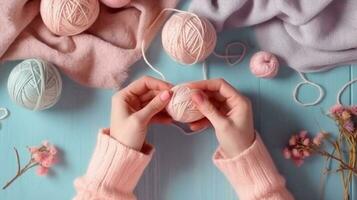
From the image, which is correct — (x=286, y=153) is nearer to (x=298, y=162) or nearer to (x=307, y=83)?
(x=298, y=162)

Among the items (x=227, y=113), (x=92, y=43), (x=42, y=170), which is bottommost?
(x=42, y=170)

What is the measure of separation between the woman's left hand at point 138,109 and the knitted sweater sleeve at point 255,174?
0.46 feet

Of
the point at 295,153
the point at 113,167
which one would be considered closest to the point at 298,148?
the point at 295,153

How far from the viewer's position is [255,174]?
38.2 inches

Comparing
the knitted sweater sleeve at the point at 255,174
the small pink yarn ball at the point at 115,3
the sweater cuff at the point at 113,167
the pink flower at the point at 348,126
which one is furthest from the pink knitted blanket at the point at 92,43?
the pink flower at the point at 348,126

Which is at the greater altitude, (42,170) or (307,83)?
(307,83)

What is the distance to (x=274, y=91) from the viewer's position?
1060mm

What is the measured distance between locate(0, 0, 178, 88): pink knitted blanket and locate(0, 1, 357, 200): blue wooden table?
0.04m

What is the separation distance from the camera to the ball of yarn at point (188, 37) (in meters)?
0.97

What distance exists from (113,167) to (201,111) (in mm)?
182

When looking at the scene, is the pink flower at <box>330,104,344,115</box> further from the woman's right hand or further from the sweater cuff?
the sweater cuff

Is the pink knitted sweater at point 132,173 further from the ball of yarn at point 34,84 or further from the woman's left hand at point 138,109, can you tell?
the ball of yarn at point 34,84

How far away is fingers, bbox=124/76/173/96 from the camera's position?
1002mm

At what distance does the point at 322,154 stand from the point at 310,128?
0.18ft
